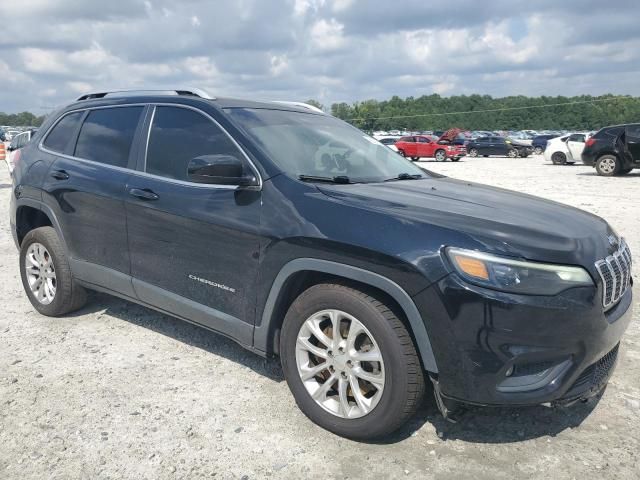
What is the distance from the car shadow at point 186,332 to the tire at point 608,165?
16783mm

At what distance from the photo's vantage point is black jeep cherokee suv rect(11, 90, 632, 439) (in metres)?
2.54

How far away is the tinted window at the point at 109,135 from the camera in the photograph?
159 inches

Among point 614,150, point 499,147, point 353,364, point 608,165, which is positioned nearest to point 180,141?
point 353,364

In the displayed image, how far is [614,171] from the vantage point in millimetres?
17672

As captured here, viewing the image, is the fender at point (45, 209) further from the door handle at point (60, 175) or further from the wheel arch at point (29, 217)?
the door handle at point (60, 175)

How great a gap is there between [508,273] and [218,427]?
Result: 1752mm

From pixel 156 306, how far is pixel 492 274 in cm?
233

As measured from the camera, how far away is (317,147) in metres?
3.69

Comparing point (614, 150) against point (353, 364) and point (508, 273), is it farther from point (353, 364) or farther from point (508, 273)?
point (353, 364)

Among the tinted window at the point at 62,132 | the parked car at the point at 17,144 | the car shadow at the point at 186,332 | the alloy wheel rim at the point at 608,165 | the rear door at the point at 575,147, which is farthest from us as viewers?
the rear door at the point at 575,147

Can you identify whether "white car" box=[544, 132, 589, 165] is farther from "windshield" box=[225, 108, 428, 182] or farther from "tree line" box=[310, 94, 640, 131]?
"tree line" box=[310, 94, 640, 131]

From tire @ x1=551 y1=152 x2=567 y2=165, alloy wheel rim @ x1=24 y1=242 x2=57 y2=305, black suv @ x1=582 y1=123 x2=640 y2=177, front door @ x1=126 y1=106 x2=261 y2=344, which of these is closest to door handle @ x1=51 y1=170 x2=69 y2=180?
alloy wheel rim @ x1=24 y1=242 x2=57 y2=305

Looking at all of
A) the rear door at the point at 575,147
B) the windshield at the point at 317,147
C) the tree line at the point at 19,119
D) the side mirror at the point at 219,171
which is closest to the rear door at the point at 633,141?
the rear door at the point at 575,147

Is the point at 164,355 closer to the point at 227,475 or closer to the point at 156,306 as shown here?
the point at 156,306
